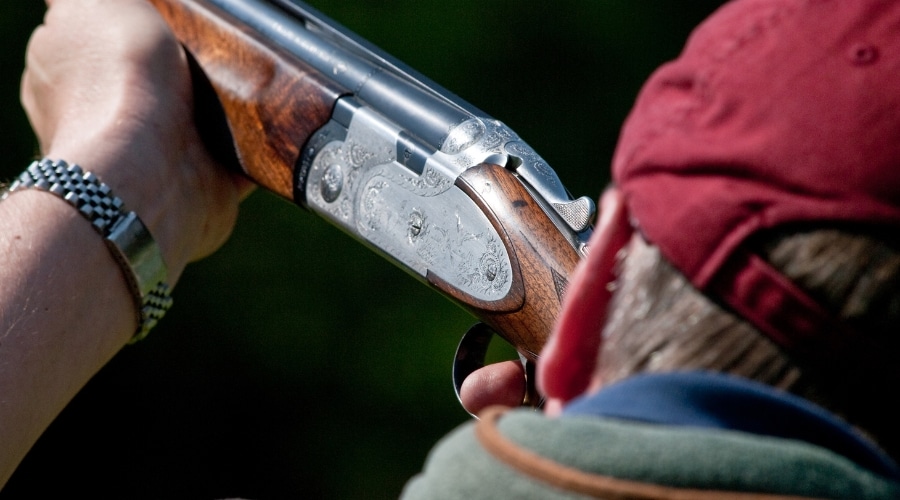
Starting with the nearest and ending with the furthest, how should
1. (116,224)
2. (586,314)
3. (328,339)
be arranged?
(586,314), (116,224), (328,339)

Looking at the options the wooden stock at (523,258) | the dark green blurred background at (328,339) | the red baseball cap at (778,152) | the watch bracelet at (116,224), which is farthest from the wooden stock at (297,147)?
the dark green blurred background at (328,339)

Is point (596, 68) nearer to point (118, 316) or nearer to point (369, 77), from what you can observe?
point (369, 77)

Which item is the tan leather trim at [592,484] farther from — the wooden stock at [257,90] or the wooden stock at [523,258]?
the wooden stock at [257,90]

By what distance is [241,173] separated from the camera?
97.9 inches

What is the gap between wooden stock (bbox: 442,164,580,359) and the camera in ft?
6.16

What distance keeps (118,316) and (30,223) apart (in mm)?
275

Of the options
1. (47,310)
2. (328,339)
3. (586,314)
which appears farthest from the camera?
(328,339)

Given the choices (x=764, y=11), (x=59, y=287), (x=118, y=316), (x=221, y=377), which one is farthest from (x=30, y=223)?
(x=221, y=377)

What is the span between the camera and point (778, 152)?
84cm

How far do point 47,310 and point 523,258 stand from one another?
0.90m

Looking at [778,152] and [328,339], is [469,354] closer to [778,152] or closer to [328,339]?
[778,152]

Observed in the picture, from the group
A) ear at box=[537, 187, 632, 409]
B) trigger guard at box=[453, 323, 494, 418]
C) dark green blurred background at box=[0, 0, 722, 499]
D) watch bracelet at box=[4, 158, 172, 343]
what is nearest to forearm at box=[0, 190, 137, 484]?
watch bracelet at box=[4, 158, 172, 343]

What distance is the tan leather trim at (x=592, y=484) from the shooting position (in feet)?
2.60

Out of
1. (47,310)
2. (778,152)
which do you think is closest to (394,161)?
(47,310)
